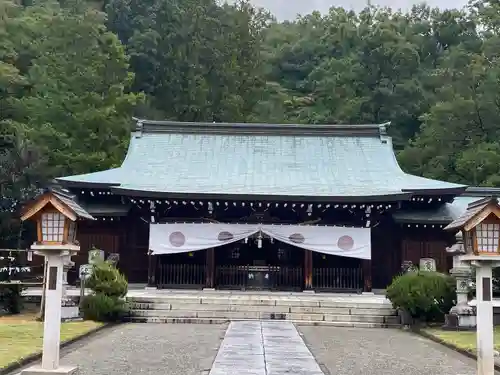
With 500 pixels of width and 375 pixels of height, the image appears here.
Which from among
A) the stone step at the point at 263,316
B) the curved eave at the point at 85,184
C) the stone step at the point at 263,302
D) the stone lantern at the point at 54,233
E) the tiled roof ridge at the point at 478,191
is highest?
the tiled roof ridge at the point at 478,191

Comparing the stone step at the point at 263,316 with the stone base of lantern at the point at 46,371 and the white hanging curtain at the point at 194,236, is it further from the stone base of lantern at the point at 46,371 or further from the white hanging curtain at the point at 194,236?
the stone base of lantern at the point at 46,371

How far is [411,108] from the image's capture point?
134 ft

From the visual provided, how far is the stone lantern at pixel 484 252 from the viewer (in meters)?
8.00

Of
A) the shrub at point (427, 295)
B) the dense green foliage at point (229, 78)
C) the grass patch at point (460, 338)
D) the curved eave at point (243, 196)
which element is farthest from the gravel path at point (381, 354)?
the dense green foliage at point (229, 78)

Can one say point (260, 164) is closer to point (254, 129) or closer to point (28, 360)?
point (254, 129)

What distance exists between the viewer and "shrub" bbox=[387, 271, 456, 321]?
48.6 ft

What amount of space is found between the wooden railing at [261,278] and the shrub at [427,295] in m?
5.83

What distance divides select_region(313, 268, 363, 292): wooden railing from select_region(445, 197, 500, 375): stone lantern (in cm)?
1246

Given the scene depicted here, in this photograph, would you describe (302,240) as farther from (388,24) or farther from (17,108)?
(388,24)

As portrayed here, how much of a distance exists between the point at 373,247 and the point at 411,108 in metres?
21.6

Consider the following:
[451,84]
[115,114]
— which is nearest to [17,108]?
[115,114]

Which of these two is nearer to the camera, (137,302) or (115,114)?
(137,302)

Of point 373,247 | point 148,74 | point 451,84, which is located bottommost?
point 373,247

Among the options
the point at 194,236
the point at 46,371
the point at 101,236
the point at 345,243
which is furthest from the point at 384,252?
the point at 46,371
